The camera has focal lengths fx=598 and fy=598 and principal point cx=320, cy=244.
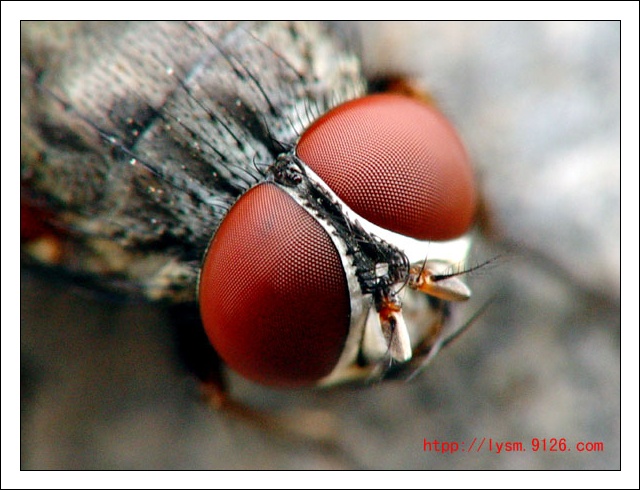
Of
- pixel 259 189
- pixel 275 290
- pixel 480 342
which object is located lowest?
pixel 480 342

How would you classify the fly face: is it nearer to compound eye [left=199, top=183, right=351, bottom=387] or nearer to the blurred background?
compound eye [left=199, top=183, right=351, bottom=387]

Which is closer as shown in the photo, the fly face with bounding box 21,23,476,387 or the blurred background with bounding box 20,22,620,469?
the fly face with bounding box 21,23,476,387

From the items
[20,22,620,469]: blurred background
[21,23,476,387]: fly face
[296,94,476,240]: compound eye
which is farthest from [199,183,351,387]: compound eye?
[20,22,620,469]: blurred background

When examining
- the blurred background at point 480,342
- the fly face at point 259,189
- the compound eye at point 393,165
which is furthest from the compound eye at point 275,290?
the blurred background at point 480,342

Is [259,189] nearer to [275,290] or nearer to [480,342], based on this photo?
[275,290]

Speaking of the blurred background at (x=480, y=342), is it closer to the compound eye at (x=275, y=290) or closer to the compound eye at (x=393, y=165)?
the compound eye at (x=393, y=165)

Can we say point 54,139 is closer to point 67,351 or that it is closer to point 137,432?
point 67,351

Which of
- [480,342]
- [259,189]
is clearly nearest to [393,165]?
[259,189]
